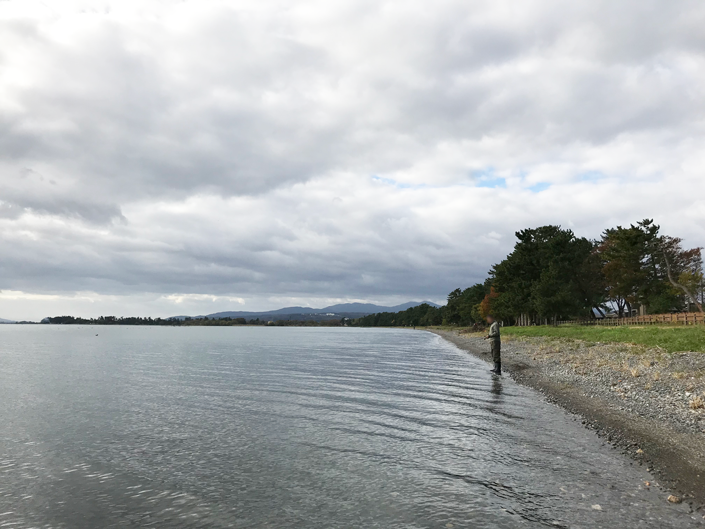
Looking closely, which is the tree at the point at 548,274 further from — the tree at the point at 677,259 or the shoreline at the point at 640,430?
the shoreline at the point at 640,430

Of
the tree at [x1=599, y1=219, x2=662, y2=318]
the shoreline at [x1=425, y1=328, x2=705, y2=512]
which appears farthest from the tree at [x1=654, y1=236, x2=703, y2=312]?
the shoreline at [x1=425, y1=328, x2=705, y2=512]

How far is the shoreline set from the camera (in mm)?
11281

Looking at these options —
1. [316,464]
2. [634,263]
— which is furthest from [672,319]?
[316,464]

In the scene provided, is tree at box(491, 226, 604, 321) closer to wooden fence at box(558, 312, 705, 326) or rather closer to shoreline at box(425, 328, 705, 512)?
wooden fence at box(558, 312, 705, 326)

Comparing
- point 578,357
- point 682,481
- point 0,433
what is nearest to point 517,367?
point 578,357

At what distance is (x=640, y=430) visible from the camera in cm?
1577

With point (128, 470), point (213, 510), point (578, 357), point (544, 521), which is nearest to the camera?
point (544, 521)

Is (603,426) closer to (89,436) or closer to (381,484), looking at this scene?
(381,484)

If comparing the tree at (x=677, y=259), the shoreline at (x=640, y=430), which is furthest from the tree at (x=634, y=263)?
the shoreline at (x=640, y=430)

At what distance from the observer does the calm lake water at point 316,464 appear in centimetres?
996

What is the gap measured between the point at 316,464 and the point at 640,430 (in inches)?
440

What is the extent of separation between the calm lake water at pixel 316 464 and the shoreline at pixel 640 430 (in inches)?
25.8

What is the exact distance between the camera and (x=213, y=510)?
1040 cm

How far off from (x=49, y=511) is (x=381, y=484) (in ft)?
25.6
